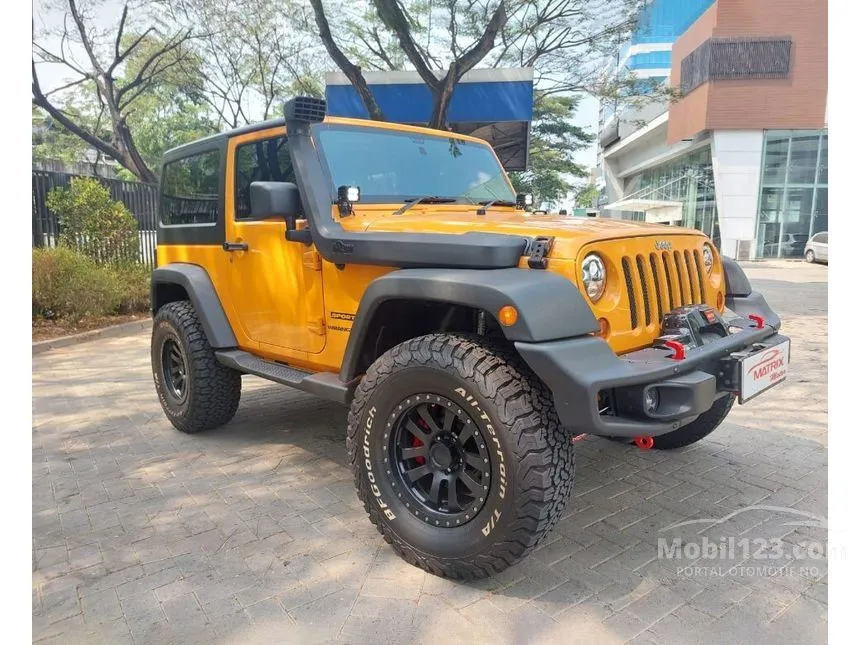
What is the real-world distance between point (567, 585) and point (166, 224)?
13.0 feet

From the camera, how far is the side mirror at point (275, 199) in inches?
124

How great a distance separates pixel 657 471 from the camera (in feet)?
12.3

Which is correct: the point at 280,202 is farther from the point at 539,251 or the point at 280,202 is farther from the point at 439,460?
the point at 439,460

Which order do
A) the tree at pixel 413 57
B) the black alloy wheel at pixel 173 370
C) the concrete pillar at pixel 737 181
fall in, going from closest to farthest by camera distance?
1. the black alloy wheel at pixel 173 370
2. the tree at pixel 413 57
3. the concrete pillar at pixel 737 181

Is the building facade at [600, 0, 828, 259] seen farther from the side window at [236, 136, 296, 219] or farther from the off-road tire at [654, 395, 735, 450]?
the side window at [236, 136, 296, 219]

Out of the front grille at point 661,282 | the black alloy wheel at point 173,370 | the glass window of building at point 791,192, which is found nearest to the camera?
the front grille at point 661,282

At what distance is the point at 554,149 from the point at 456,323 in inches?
1058

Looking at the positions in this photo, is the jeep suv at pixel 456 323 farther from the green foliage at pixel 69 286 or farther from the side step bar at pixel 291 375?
the green foliage at pixel 69 286

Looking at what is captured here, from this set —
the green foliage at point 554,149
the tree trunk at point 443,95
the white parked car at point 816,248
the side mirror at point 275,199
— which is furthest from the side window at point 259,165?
the white parked car at point 816,248

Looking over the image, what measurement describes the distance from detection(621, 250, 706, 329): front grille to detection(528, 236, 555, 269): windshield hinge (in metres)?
0.39

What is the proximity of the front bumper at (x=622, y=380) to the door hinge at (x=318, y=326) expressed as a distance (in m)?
1.42

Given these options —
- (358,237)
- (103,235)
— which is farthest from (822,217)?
(358,237)

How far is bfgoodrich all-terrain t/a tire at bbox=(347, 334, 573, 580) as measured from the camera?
2352 mm

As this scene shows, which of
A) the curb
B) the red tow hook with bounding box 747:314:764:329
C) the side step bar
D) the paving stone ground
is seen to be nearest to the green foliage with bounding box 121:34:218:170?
the curb
